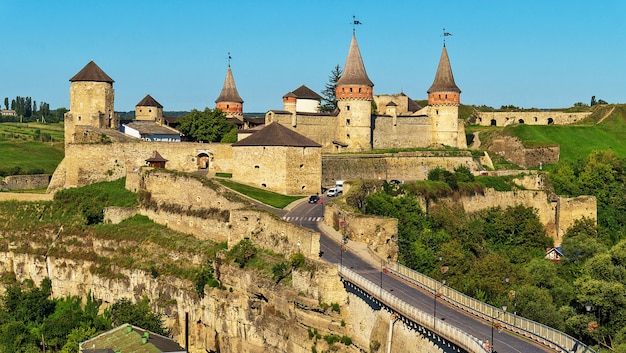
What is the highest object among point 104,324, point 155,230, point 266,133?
point 266,133

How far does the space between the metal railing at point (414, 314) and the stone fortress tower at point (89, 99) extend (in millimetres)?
36058

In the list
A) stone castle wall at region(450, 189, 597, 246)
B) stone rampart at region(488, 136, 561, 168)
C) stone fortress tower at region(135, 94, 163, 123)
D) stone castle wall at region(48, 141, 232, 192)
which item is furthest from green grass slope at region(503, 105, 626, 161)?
stone castle wall at region(48, 141, 232, 192)

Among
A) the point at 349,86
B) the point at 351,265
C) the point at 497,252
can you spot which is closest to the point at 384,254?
the point at 351,265

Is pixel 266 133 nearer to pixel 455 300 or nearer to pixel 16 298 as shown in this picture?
pixel 16 298

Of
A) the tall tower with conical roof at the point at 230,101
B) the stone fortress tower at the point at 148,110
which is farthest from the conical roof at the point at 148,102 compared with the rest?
the tall tower with conical roof at the point at 230,101

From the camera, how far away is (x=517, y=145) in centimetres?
9956

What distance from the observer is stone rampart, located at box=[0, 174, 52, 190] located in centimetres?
8338

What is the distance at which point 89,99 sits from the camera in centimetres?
7625

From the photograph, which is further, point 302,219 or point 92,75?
point 92,75

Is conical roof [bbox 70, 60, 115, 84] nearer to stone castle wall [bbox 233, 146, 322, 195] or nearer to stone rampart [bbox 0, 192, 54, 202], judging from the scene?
stone rampart [bbox 0, 192, 54, 202]

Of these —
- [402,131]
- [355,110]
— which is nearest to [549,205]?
[402,131]

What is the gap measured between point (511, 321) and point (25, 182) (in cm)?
5458

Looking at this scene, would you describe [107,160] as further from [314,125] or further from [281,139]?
[314,125]

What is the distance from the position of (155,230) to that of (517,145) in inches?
1780
